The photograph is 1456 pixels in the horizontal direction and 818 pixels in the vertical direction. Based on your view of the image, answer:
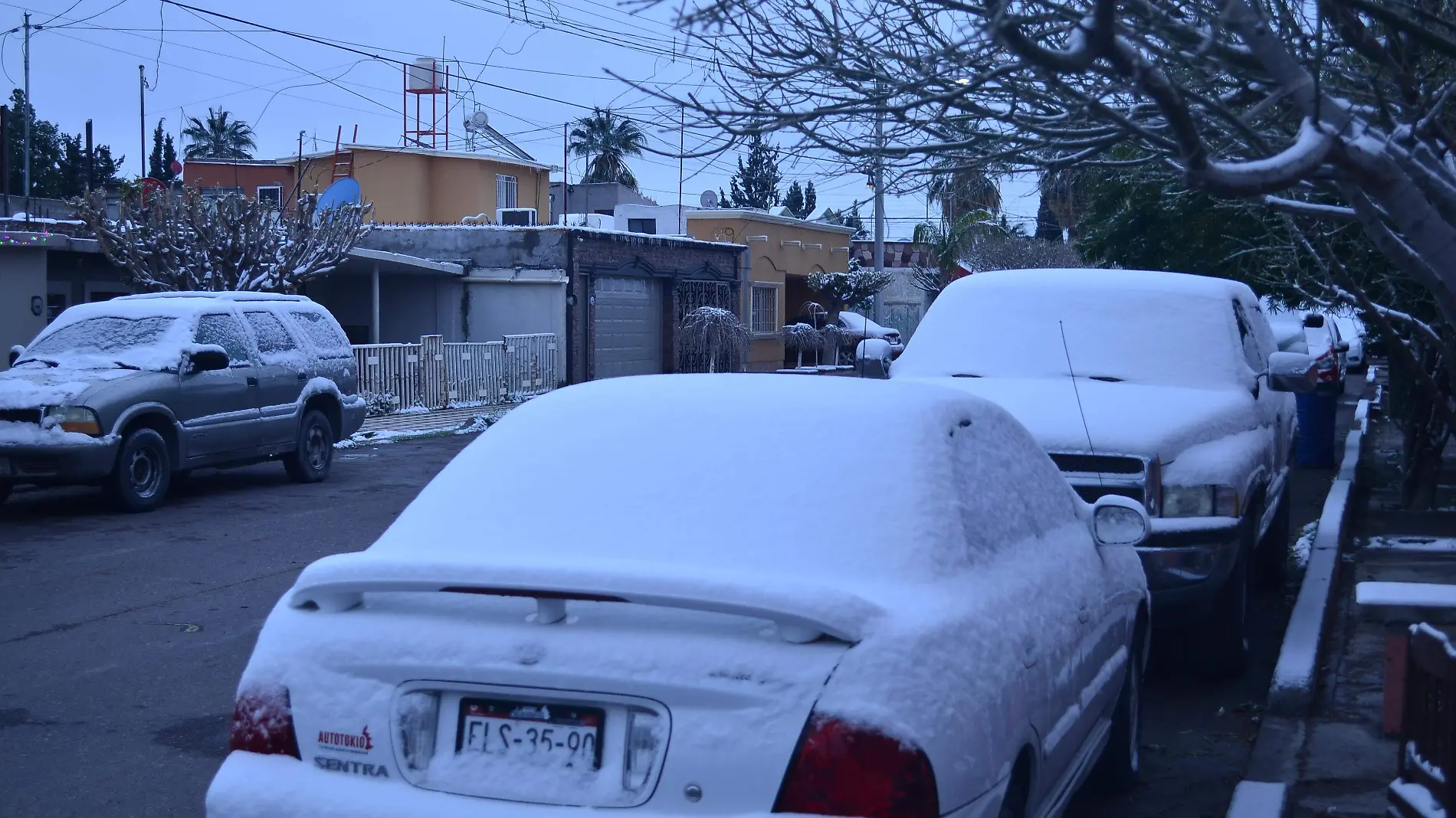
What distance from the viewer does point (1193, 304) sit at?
830cm

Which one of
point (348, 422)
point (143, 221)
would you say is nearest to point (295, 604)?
→ point (348, 422)

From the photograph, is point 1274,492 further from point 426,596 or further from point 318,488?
point 318,488

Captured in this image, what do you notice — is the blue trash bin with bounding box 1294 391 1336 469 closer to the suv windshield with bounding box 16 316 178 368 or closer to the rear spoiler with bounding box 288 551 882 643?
the suv windshield with bounding box 16 316 178 368

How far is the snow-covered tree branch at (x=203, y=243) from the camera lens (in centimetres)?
2033

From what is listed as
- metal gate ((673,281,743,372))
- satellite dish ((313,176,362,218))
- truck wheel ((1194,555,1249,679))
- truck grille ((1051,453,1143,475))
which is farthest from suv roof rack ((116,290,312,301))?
metal gate ((673,281,743,372))

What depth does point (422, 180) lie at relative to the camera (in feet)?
126

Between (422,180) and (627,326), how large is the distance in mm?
8229

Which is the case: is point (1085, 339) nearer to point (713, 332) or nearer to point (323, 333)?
point (323, 333)

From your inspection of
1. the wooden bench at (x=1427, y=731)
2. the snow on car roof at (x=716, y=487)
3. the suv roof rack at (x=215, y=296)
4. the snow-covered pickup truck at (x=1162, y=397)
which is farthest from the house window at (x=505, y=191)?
the wooden bench at (x=1427, y=731)

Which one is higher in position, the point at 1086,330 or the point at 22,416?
the point at 1086,330

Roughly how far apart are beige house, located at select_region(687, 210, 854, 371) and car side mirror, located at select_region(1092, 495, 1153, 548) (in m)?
35.7

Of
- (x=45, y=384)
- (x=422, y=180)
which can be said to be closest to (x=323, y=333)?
(x=45, y=384)

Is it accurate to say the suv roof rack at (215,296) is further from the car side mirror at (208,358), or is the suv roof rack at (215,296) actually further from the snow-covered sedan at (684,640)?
the snow-covered sedan at (684,640)

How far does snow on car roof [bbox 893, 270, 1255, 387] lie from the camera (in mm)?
7980
